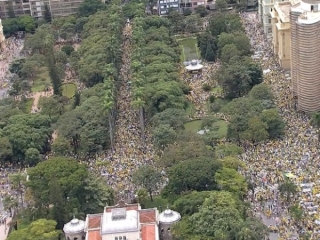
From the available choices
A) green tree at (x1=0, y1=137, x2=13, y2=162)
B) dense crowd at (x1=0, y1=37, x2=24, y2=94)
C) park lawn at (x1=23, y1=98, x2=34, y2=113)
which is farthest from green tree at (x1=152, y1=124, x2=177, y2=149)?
dense crowd at (x1=0, y1=37, x2=24, y2=94)

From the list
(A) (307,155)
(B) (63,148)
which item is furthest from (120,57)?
(A) (307,155)

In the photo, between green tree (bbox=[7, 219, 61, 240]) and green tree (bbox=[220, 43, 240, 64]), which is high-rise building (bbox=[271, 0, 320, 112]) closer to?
green tree (bbox=[220, 43, 240, 64])

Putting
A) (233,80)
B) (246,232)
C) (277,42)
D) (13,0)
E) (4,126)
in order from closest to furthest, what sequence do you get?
(246,232) < (4,126) < (233,80) < (277,42) < (13,0)

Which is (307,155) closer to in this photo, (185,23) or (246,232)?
(246,232)

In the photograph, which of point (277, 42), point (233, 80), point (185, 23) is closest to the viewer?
point (233, 80)

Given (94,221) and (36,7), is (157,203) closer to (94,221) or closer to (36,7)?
(94,221)
